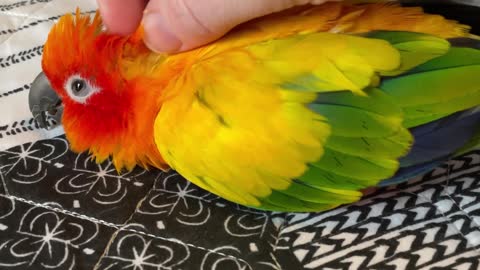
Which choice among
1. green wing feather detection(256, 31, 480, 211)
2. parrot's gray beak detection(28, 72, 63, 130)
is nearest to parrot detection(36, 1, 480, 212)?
green wing feather detection(256, 31, 480, 211)

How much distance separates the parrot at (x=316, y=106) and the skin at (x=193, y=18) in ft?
0.07

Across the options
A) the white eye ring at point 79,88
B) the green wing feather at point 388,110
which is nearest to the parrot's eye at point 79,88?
the white eye ring at point 79,88

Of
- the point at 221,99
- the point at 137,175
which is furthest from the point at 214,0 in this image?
the point at 137,175

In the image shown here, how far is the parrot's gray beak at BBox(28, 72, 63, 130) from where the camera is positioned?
2.23 ft

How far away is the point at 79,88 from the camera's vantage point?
647 millimetres

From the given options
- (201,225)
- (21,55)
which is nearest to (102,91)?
(201,225)

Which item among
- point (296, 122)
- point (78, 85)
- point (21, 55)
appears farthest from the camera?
point (21, 55)

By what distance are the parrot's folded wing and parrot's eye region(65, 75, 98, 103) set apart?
104 millimetres

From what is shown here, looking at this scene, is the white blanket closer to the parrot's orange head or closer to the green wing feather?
the parrot's orange head

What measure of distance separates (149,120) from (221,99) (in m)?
0.09

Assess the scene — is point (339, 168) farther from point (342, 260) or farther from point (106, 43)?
point (106, 43)

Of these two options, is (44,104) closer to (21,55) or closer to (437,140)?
(21,55)

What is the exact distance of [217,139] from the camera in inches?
21.9

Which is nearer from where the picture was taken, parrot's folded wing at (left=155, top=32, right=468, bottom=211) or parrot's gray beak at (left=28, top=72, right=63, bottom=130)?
parrot's folded wing at (left=155, top=32, right=468, bottom=211)
